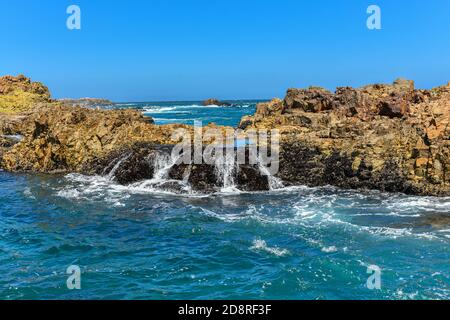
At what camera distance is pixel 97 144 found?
93.1ft

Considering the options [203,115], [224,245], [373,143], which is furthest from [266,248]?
[203,115]

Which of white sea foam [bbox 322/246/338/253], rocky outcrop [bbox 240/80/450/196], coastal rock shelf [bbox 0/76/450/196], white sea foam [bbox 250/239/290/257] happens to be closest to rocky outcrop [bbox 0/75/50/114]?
coastal rock shelf [bbox 0/76/450/196]

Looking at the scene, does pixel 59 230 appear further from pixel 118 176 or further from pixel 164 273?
pixel 118 176

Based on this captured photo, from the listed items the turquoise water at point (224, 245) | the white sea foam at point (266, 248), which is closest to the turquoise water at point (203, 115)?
the turquoise water at point (224, 245)

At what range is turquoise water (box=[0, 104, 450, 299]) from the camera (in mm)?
11547

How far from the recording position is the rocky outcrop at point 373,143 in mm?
21422

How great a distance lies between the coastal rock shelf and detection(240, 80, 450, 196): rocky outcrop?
0.05 m

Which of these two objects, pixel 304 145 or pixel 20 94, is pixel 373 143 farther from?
pixel 20 94

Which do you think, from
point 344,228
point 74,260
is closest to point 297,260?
point 344,228

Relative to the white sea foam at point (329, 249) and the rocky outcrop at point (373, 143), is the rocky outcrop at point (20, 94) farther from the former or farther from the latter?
the white sea foam at point (329, 249)

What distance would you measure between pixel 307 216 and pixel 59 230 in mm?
9732

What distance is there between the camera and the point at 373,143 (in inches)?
912

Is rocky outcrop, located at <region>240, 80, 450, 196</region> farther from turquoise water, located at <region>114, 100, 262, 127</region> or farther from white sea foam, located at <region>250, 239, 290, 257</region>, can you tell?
turquoise water, located at <region>114, 100, 262, 127</region>

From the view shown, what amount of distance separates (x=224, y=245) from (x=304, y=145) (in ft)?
37.6
